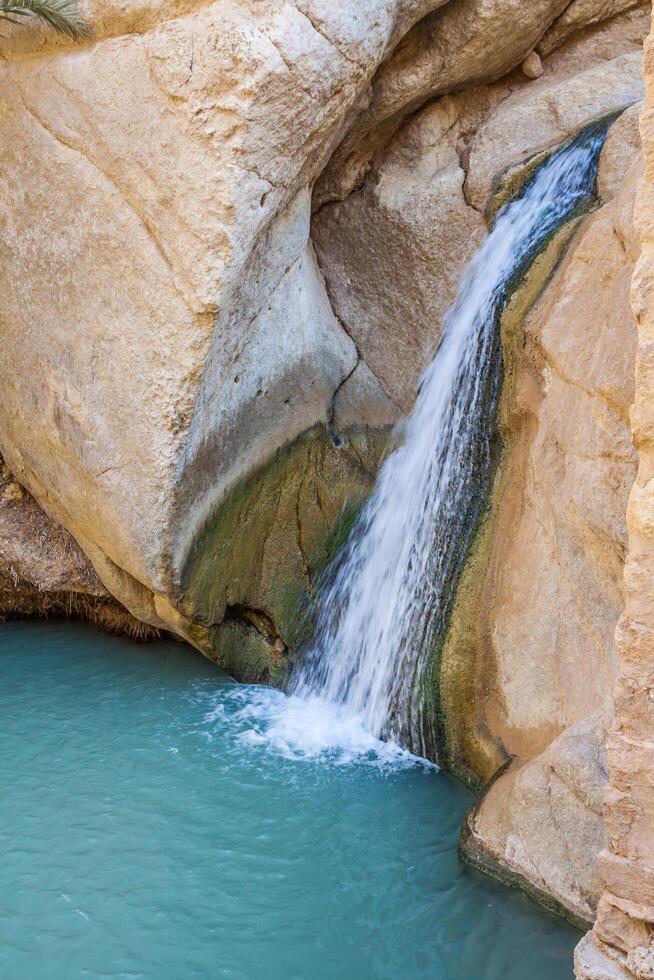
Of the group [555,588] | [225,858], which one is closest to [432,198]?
[555,588]

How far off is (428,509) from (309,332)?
1478 mm

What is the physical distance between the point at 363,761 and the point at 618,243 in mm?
2906

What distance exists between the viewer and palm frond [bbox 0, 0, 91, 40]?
5113 millimetres

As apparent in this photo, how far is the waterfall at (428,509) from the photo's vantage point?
5336mm

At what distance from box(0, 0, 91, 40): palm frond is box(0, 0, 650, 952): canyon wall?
0.09m

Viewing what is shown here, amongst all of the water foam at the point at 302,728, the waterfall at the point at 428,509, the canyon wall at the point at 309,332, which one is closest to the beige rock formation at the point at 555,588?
the canyon wall at the point at 309,332

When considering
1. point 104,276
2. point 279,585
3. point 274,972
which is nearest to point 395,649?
point 279,585

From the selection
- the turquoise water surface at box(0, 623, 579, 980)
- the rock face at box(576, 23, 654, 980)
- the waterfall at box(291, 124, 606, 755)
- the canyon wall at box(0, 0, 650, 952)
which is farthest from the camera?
the waterfall at box(291, 124, 606, 755)

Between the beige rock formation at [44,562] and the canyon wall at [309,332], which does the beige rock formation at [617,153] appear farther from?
the beige rock formation at [44,562]

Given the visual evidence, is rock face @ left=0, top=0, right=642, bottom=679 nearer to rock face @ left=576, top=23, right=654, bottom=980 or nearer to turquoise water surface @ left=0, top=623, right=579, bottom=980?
turquoise water surface @ left=0, top=623, right=579, bottom=980

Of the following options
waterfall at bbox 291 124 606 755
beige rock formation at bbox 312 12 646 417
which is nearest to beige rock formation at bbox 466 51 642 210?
beige rock formation at bbox 312 12 646 417

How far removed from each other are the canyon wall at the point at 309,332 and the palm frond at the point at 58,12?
9 cm

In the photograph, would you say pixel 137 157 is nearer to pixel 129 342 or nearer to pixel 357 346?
pixel 129 342

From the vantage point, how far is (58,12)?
515 cm
